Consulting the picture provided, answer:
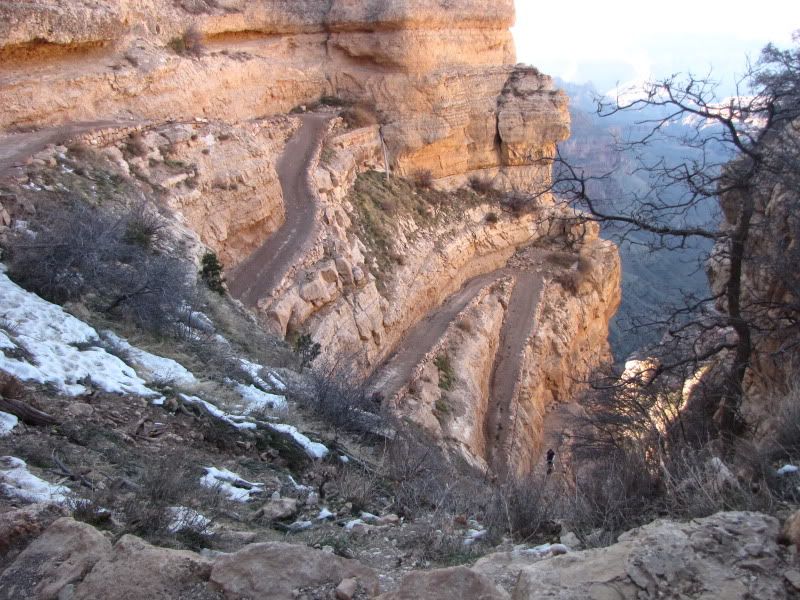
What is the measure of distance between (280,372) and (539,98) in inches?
807

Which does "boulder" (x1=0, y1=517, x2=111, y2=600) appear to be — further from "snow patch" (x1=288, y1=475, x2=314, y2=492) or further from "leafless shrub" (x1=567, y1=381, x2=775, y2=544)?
"leafless shrub" (x1=567, y1=381, x2=775, y2=544)

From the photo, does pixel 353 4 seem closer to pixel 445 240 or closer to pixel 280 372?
pixel 445 240

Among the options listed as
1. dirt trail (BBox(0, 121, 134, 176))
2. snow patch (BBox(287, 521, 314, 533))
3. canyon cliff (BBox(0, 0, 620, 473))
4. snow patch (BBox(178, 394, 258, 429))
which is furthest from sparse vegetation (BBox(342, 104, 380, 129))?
snow patch (BBox(287, 521, 314, 533))

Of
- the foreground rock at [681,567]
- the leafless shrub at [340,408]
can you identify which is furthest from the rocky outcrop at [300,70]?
the foreground rock at [681,567]

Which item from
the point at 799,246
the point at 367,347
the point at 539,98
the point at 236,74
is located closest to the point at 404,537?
the point at 799,246

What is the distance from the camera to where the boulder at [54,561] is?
123 inches

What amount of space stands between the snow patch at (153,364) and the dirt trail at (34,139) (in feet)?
14.4

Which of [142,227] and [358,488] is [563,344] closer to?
[142,227]

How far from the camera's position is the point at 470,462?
1429 cm

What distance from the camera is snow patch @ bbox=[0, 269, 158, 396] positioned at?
6.00 meters

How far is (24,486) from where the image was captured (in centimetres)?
418

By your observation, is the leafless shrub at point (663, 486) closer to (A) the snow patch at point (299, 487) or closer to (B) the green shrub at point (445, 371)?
(A) the snow patch at point (299, 487)

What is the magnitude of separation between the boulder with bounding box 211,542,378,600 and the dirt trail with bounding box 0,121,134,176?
8.87 meters

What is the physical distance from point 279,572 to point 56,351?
14.0ft
